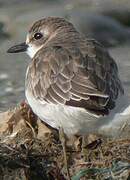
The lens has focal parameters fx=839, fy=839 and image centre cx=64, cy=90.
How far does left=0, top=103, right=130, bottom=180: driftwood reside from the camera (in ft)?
21.4

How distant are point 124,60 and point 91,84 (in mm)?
4177

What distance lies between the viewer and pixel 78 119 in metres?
6.82

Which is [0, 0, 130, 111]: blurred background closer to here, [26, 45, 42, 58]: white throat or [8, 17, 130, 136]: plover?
[26, 45, 42, 58]: white throat

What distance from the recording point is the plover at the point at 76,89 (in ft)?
22.2

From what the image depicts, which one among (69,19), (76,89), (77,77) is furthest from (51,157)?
(69,19)

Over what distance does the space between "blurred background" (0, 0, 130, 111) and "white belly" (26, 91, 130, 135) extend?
2808 mm

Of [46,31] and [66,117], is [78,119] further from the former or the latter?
[46,31]

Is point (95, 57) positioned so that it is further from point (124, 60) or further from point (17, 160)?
point (124, 60)

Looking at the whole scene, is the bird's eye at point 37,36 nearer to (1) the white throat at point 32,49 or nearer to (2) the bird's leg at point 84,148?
(1) the white throat at point 32,49

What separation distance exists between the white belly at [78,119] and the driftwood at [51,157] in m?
0.12

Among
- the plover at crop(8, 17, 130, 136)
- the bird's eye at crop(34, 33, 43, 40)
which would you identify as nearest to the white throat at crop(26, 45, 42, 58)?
the bird's eye at crop(34, 33, 43, 40)

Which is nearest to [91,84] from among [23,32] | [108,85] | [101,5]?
[108,85]

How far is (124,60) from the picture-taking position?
11.0 meters

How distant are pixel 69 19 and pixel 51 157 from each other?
599 cm
